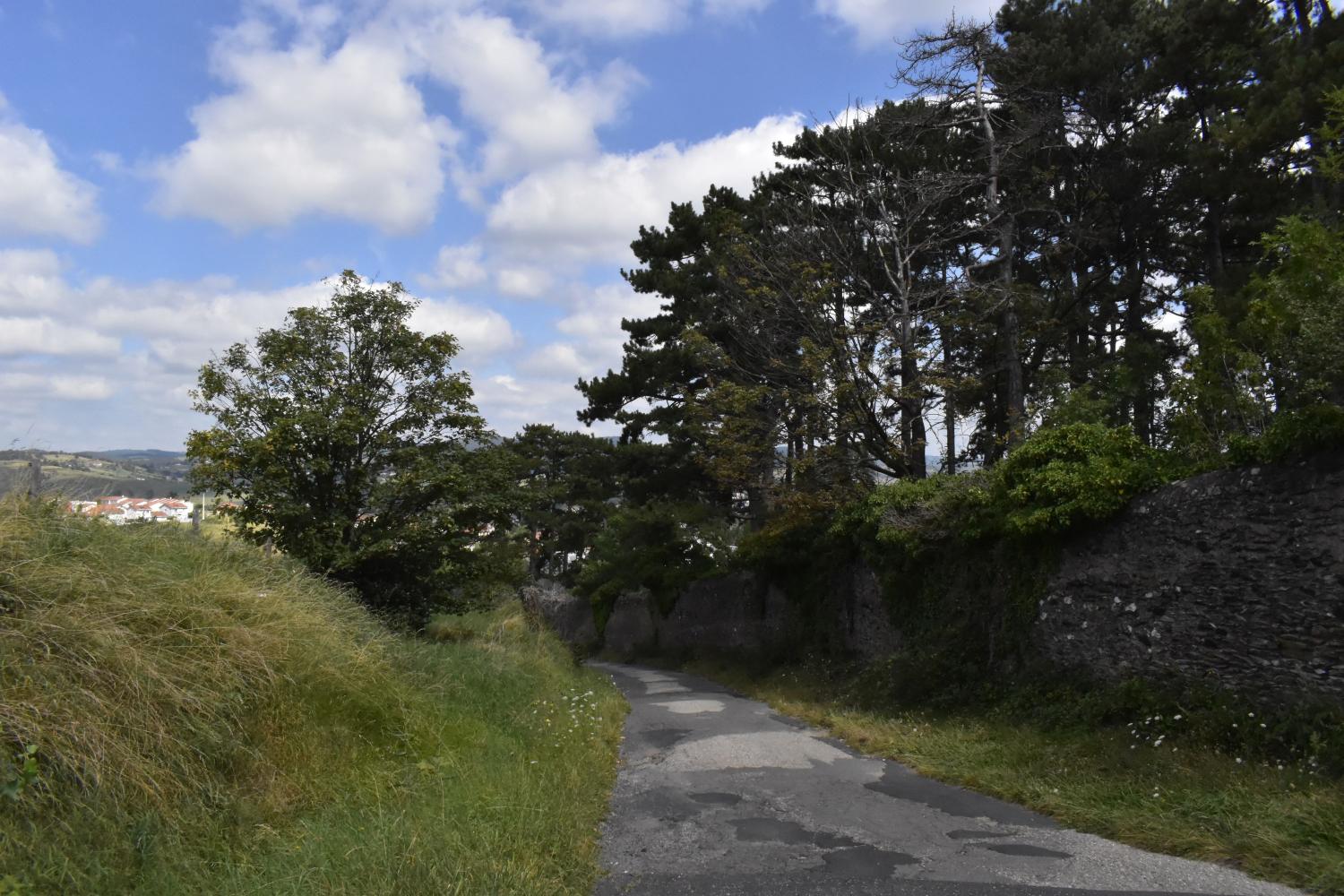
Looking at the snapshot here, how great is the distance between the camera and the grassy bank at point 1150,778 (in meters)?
5.42

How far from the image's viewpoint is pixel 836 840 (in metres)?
6.18

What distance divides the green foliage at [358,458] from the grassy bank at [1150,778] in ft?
22.5

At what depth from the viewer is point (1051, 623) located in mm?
9883

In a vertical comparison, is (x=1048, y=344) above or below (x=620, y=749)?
above

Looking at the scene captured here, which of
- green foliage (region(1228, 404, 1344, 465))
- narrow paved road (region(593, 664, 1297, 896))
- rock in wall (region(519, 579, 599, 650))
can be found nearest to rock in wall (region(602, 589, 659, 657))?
rock in wall (region(519, 579, 599, 650))

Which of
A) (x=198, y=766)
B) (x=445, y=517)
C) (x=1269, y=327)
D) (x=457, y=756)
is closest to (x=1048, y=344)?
(x=1269, y=327)

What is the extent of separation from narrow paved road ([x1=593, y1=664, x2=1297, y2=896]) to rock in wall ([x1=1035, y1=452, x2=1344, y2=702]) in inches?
92.1

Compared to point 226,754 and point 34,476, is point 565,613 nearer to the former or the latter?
point 34,476

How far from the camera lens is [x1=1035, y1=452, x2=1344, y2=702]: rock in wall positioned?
6.81 meters

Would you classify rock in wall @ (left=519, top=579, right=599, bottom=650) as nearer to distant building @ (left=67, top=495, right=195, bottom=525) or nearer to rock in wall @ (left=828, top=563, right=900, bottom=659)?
rock in wall @ (left=828, top=563, right=900, bottom=659)

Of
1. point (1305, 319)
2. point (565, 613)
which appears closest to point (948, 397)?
point (1305, 319)

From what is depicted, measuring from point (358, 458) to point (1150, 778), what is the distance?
1112cm

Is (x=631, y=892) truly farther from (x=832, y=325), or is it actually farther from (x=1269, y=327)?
(x=832, y=325)

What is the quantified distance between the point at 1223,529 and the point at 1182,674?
1416 mm
